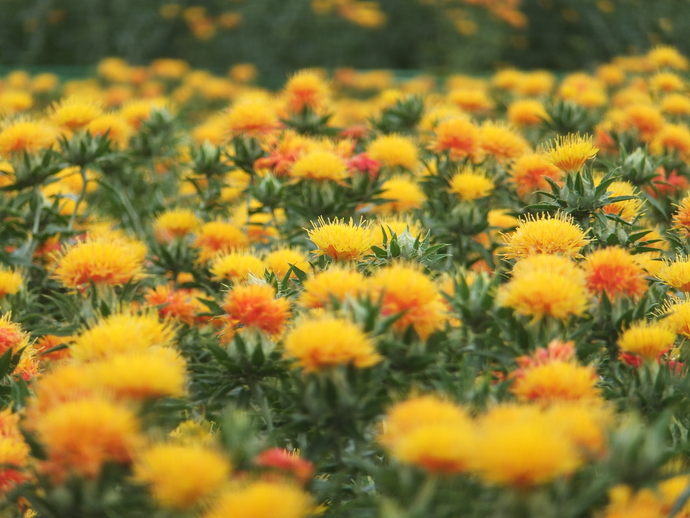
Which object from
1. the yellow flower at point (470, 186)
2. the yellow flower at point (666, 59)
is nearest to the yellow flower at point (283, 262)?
the yellow flower at point (470, 186)

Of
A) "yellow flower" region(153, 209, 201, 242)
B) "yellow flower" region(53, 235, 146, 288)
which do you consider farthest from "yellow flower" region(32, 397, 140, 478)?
"yellow flower" region(153, 209, 201, 242)

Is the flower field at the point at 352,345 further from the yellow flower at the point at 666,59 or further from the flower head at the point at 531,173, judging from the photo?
the yellow flower at the point at 666,59

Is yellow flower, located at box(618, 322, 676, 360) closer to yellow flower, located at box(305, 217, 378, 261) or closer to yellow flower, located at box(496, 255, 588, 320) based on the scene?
yellow flower, located at box(496, 255, 588, 320)

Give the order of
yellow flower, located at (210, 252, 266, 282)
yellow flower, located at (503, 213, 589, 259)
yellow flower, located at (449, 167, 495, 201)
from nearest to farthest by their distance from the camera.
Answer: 1. yellow flower, located at (503, 213, 589, 259)
2. yellow flower, located at (210, 252, 266, 282)
3. yellow flower, located at (449, 167, 495, 201)

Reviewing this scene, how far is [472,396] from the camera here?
5.80 ft

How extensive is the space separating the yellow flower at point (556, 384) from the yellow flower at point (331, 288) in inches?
18.1

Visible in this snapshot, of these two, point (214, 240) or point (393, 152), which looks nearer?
point (214, 240)

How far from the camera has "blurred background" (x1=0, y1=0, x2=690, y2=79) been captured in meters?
10.3

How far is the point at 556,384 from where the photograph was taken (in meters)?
1.68

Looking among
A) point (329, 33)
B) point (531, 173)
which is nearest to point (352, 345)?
point (531, 173)

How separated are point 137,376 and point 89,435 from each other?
0.61ft

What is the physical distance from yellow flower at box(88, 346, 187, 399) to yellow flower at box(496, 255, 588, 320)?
33.8 inches

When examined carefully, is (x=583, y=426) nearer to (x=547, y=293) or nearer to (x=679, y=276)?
(x=547, y=293)

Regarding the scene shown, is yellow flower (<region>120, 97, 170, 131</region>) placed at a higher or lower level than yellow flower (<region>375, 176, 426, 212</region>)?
higher
